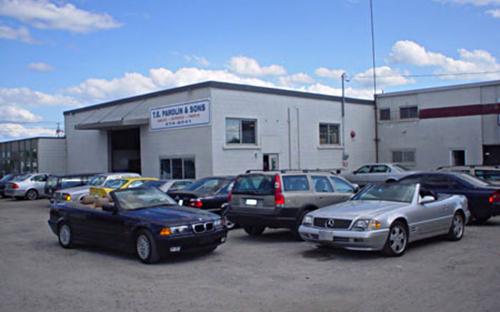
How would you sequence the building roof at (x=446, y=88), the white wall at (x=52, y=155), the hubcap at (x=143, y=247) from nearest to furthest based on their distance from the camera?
the hubcap at (x=143, y=247), the building roof at (x=446, y=88), the white wall at (x=52, y=155)

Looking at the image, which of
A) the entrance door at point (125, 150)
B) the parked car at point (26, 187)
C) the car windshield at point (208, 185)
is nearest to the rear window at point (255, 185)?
the car windshield at point (208, 185)

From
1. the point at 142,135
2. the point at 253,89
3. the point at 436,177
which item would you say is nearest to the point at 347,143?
the point at 253,89

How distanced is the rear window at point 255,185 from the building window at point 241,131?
14617mm

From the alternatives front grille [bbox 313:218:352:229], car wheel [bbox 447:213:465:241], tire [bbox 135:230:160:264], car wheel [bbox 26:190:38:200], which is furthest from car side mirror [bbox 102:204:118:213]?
car wheel [bbox 26:190:38:200]

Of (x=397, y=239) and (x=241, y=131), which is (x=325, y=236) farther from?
(x=241, y=131)

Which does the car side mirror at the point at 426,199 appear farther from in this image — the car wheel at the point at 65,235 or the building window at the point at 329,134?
the building window at the point at 329,134

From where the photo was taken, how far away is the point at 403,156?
112 feet

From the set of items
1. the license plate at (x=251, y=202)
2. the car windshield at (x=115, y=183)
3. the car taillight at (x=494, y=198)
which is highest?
the car windshield at (x=115, y=183)

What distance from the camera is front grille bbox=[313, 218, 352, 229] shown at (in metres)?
9.56

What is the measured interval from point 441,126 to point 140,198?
25.8 meters

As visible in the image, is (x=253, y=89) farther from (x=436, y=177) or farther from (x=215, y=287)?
(x=215, y=287)

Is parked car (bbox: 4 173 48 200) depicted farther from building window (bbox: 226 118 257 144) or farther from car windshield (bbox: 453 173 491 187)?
car windshield (bbox: 453 173 491 187)

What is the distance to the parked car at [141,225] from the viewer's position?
9.44 m

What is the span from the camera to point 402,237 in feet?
32.1
